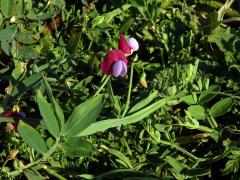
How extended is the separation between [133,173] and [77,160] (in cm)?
17

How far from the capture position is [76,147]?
1.05 meters

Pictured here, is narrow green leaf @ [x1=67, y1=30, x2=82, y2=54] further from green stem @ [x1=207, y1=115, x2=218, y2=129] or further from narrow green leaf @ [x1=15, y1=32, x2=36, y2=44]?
green stem @ [x1=207, y1=115, x2=218, y2=129]

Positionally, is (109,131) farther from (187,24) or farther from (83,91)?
(187,24)

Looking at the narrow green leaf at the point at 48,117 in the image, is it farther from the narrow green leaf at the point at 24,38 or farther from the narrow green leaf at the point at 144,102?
the narrow green leaf at the point at 24,38

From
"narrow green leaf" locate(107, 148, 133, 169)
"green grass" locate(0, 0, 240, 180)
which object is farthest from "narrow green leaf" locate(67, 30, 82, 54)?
"narrow green leaf" locate(107, 148, 133, 169)

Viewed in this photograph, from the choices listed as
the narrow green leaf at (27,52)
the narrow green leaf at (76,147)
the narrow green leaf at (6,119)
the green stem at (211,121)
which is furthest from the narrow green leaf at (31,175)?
the green stem at (211,121)

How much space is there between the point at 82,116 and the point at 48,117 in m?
0.07

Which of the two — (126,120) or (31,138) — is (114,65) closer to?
(126,120)

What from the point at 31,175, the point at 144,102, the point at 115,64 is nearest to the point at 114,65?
the point at 115,64

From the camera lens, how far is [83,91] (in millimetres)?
1401

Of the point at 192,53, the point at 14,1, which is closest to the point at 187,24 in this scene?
the point at 192,53

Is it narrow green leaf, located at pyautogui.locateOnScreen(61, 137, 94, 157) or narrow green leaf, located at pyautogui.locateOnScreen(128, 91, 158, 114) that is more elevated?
narrow green leaf, located at pyautogui.locateOnScreen(61, 137, 94, 157)

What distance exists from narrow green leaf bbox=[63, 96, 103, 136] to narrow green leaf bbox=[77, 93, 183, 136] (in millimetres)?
76

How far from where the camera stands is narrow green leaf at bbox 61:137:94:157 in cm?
103
